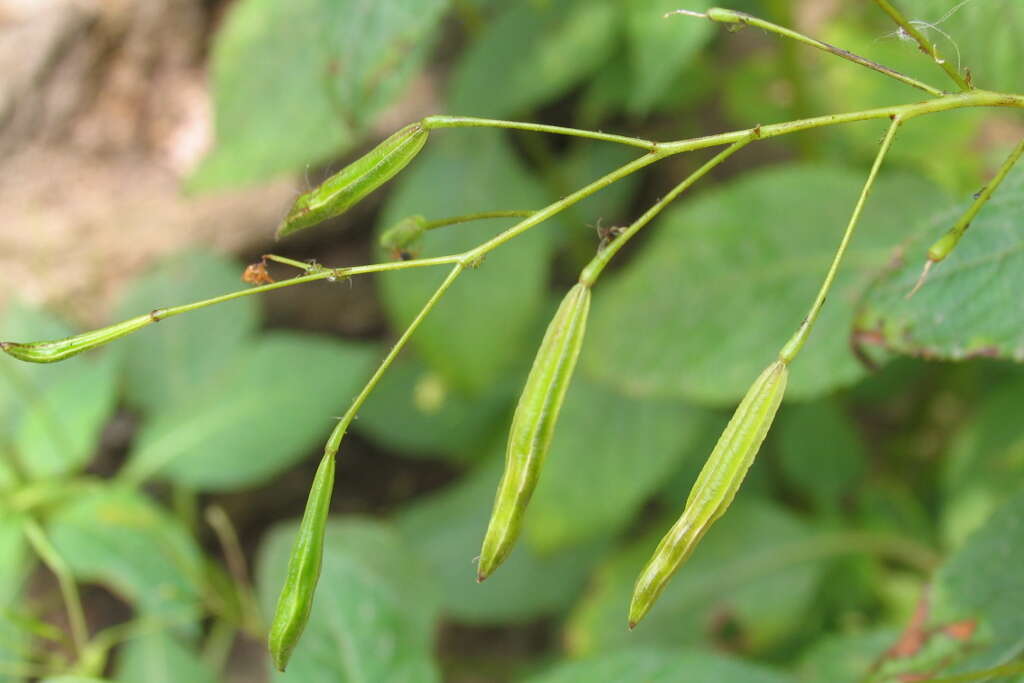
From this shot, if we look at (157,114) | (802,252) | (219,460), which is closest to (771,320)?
(802,252)

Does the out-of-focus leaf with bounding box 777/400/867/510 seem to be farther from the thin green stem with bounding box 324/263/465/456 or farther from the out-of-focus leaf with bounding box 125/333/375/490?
the thin green stem with bounding box 324/263/465/456

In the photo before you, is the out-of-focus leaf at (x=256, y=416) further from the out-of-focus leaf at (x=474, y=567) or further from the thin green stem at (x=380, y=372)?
the thin green stem at (x=380, y=372)

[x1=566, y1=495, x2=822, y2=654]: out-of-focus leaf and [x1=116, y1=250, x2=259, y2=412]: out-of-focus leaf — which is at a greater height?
[x1=116, y1=250, x2=259, y2=412]: out-of-focus leaf

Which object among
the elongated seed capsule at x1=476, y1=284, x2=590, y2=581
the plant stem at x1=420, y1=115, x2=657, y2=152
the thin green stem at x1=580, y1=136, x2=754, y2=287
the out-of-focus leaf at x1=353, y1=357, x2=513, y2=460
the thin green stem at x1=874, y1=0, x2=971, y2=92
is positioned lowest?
the out-of-focus leaf at x1=353, y1=357, x2=513, y2=460

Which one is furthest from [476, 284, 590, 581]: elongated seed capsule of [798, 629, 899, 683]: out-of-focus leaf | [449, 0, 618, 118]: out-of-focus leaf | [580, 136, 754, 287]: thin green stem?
[449, 0, 618, 118]: out-of-focus leaf

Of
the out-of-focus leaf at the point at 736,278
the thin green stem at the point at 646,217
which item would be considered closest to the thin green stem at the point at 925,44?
the thin green stem at the point at 646,217
